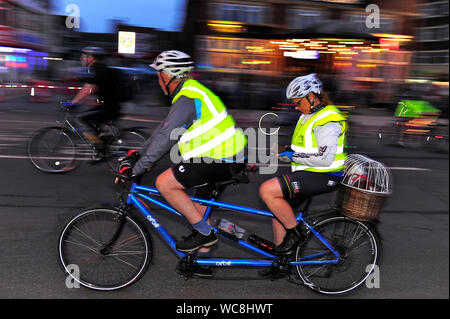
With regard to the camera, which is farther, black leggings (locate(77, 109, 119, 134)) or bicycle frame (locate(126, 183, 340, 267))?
black leggings (locate(77, 109, 119, 134))

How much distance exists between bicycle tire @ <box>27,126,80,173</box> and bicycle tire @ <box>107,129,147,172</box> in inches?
21.8

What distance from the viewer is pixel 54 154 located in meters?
6.85

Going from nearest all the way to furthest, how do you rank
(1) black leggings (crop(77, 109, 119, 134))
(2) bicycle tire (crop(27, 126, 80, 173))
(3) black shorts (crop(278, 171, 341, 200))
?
(3) black shorts (crop(278, 171, 341, 200)), (2) bicycle tire (crop(27, 126, 80, 173)), (1) black leggings (crop(77, 109, 119, 134))

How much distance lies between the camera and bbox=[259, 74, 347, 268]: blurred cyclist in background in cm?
319

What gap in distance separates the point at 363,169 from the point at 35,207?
3.97 m

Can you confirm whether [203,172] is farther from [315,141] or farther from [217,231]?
[315,141]

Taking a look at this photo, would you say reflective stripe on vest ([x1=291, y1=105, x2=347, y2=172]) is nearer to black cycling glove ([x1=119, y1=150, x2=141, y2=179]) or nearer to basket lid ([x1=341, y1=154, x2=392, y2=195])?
basket lid ([x1=341, y1=154, x2=392, y2=195])

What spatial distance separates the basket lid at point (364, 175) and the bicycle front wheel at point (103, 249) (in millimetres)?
1709

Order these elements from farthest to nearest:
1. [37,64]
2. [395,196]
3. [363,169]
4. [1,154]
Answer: [37,64] < [1,154] < [395,196] < [363,169]

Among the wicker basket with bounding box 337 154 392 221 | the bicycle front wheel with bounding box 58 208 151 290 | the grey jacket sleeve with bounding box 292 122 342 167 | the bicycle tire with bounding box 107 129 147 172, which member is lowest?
the bicycle front wheel with bounding box 58 208 151 290

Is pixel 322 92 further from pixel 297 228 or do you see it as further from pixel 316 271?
pixel 316 271

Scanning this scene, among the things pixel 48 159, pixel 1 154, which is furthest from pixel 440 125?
pixel 1 154

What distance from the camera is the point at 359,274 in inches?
141

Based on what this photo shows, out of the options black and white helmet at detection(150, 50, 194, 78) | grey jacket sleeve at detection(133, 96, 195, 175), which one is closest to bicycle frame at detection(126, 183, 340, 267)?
grey jacket sleeve at detection(133, 96, 195, 175)
